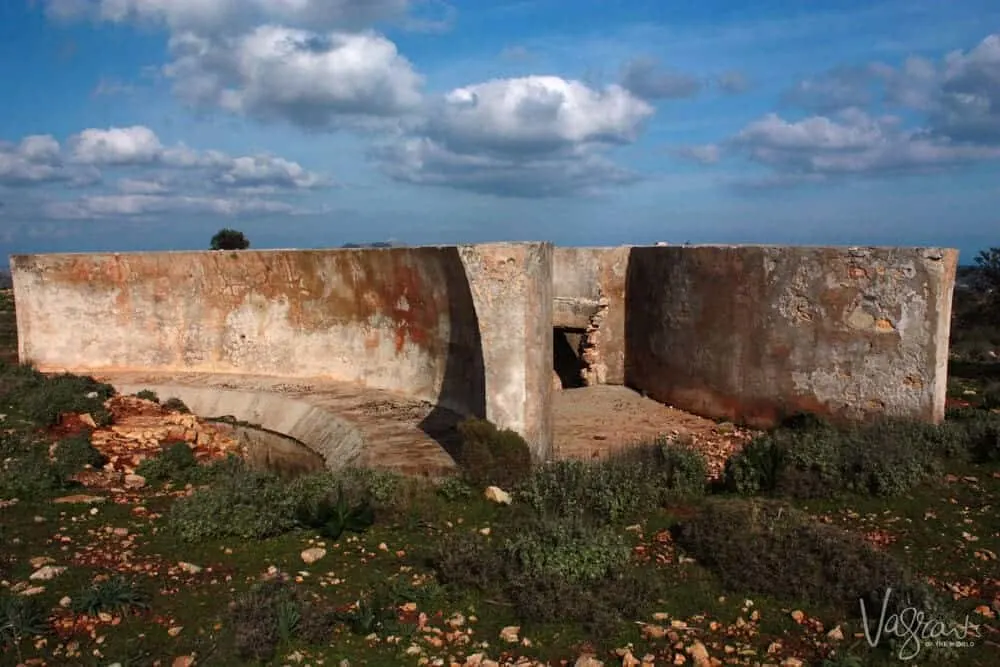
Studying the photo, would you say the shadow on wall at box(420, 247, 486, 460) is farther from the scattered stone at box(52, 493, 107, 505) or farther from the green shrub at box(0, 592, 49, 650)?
the green shrub at box(0, 592, 49, 650)

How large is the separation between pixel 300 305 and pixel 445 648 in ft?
29.3

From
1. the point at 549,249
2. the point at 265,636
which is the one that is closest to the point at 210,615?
the point at 265,636

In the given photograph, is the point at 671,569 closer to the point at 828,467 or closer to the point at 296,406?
the point at 828,467

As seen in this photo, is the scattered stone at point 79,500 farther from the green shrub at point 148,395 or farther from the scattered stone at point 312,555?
the green shrub at point 148,395

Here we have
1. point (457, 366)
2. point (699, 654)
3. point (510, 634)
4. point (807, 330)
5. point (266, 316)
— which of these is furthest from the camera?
point (266, 316)

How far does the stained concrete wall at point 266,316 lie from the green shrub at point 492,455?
1.20 m

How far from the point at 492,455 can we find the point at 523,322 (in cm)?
129

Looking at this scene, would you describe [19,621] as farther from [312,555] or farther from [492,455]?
[492,455]

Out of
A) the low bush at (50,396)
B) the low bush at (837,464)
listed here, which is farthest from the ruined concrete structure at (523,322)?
the low bush at (50,396)

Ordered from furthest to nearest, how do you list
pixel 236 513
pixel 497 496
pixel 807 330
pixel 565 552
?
1. pixel 807 330
2. pixel 497 496
3. pixel 236 513
4. pixel 565 552

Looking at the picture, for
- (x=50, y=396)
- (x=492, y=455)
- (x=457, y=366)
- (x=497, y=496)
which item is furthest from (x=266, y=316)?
(x=497, y=496)

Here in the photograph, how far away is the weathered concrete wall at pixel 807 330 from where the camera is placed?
28.2ft

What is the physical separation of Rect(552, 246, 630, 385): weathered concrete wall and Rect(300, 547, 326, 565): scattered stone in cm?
736

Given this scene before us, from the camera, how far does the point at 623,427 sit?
10.1 meters
